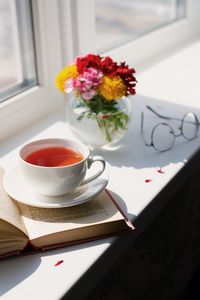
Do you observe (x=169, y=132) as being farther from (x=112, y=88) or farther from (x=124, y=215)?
(x=124, y=215)

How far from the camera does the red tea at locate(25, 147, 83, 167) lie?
727 mm

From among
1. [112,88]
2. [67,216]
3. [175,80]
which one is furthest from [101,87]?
[175,80]

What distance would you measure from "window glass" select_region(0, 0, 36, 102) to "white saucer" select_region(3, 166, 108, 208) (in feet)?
1.03

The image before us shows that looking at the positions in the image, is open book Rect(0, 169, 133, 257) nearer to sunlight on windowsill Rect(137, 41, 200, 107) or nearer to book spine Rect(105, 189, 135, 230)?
book spine Rect(105, 189, 135, 230)

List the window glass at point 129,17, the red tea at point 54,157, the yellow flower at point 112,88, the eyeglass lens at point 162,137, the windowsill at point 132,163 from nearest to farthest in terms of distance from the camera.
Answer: the windowsill at point 132,163
the red tea at point 54,157
the yellow flower at point 112,88
the eyeglass lens at point 162,137
the window glass at point 129,17

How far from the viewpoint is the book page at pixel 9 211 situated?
650mm

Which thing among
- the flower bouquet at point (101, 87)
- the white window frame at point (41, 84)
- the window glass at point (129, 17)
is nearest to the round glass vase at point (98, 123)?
the flower bouquet at point (101, 87)

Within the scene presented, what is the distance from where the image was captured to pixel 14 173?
2.51 feet

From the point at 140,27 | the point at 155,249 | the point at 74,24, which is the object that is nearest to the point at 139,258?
the point at 155,249

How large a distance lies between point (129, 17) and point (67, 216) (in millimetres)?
1005

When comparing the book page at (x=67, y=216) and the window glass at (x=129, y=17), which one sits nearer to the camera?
the book page at (x=67, y=216)

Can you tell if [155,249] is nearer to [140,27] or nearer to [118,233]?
[118,233]

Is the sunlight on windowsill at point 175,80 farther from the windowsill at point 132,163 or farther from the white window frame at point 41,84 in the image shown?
the white window frame at point 41,84

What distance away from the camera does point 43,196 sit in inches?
28.5
